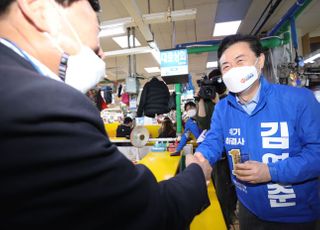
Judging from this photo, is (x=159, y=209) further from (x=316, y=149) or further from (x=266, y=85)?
(x=266, y=85)

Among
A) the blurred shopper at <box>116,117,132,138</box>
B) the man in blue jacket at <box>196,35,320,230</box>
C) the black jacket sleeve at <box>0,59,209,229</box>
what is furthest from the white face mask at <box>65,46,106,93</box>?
the blurred shopper at <box>116,117,132,138</box>

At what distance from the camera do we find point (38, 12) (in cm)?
53

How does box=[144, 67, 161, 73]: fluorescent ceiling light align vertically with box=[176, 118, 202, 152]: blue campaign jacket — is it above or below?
above

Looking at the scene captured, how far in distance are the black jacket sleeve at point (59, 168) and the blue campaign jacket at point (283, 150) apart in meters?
1.10

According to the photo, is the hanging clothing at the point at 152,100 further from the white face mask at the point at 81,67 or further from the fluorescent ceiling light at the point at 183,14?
the white face mask at the point at 81,67

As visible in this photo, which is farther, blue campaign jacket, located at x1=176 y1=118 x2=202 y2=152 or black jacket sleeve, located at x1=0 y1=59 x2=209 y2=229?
blue campaign jacket, located at x1=176 y1=118 x2=202 y2=152

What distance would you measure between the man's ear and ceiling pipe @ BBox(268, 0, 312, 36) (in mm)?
2834

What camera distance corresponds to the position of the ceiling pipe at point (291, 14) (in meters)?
2.38

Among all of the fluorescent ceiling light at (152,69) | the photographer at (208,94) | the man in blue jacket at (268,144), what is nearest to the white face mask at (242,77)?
the man in blue jacket at (268,144)

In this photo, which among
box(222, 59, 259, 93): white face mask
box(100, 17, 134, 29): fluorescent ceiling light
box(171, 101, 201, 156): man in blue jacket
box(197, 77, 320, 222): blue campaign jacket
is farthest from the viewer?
box(171, 101, 201, 156): man in blue jacket

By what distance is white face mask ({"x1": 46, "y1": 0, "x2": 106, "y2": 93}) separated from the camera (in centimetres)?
58

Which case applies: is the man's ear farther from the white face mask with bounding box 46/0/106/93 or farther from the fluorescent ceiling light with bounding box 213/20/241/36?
the fluorescent ceiling light with bounding box 213/20/241/36

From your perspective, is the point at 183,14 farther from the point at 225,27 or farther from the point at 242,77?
the point at 225,27

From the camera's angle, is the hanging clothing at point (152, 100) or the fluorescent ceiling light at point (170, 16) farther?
the hanging clothing at point (152, 100)
